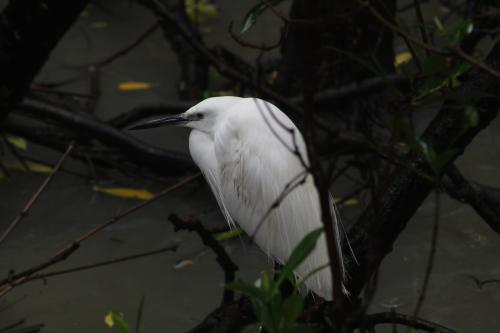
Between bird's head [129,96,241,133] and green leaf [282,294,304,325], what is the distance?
1.24 metres

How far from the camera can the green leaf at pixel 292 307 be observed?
1.02m

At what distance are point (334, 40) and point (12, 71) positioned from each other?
55.5 inches

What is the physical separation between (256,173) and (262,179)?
0.09ft

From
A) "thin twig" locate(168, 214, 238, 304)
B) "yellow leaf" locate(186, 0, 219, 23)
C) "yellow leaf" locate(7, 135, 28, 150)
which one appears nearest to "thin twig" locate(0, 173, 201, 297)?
"thin twig" locate(168, 214, 238, 304)

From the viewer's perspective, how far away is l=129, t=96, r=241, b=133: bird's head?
7.30 ft

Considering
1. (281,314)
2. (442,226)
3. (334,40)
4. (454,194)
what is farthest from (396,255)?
(281,314)

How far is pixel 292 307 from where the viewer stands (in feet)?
3.36

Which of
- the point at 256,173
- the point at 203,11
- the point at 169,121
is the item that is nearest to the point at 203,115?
the point at 169,121

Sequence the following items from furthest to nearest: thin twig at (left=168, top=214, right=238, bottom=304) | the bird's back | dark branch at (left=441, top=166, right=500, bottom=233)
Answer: the bird's back
dark branch at (left=441, top=166, right=500, bottom=233)
thin twig at (left=168, top=214, right=238, bottom=304)

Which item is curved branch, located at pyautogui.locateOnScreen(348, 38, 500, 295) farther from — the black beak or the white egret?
the black beak

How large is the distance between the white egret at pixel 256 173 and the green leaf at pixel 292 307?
981 mm

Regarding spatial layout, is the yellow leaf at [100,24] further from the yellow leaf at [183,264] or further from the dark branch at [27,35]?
the yellow leaf at [183,264]

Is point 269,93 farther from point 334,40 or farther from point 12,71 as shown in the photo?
point 334,40

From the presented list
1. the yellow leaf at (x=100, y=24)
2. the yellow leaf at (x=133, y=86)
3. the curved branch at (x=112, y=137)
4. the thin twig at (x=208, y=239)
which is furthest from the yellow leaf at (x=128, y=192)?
the yellow leaf at (x=100, y=24)
